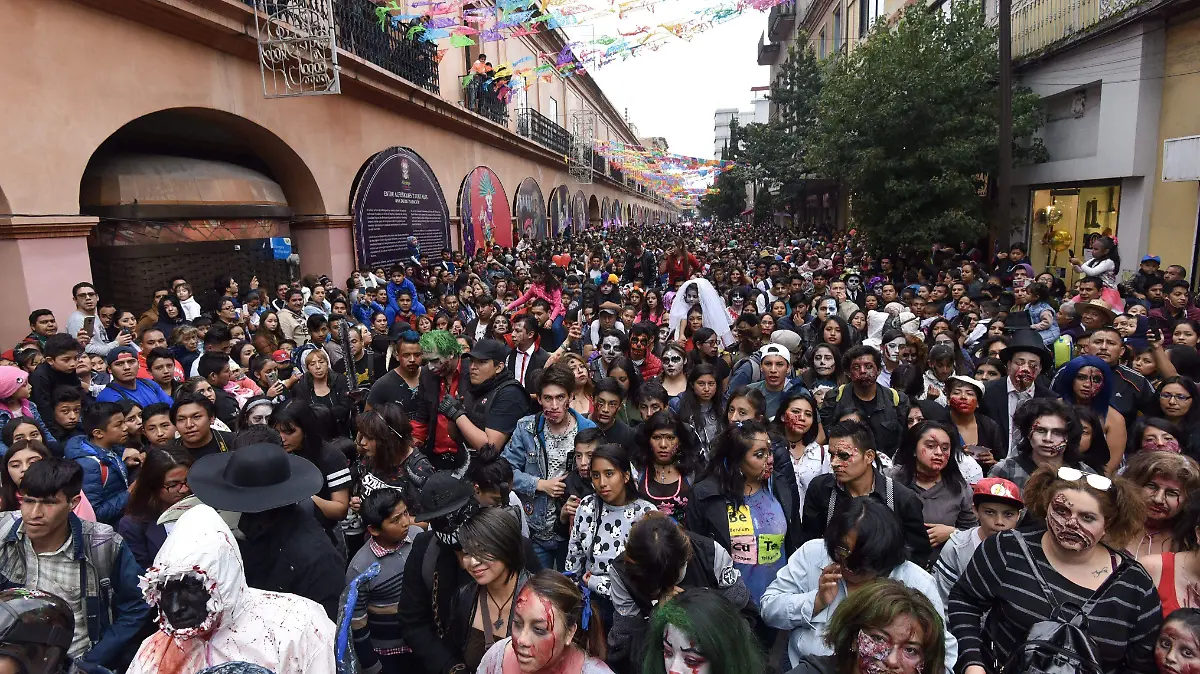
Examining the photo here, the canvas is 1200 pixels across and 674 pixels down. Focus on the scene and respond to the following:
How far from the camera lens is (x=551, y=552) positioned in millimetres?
4012

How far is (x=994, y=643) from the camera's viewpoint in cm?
A: 256

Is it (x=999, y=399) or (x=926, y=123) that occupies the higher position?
(x=926, y=123)

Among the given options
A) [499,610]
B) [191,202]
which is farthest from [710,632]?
[191,202]

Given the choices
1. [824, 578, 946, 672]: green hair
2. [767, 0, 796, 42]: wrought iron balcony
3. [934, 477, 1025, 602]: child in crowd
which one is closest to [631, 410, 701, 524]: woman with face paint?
[934, 477, 1025, 602]: child in crowd

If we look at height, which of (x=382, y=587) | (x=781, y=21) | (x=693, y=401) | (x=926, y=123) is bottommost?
(x=382, y=587)

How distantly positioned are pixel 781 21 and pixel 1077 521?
47.0m

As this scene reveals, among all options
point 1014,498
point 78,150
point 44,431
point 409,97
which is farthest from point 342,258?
point 1014,498

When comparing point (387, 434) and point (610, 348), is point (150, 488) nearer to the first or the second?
point (387, 434)

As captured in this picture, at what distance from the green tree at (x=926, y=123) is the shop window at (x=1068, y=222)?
3.93 feet

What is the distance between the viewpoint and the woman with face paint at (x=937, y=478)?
11.6 feet

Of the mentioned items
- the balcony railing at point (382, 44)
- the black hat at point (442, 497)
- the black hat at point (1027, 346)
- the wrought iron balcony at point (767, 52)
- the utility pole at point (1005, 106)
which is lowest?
the black hat at point (442, 497)

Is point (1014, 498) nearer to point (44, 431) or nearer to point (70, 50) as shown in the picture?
point (44, 431)

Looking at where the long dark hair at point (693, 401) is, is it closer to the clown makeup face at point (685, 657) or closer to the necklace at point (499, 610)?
the necklace at point (499, 610)

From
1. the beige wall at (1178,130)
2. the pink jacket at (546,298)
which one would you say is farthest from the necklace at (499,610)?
the beige wall at (1178,130)
